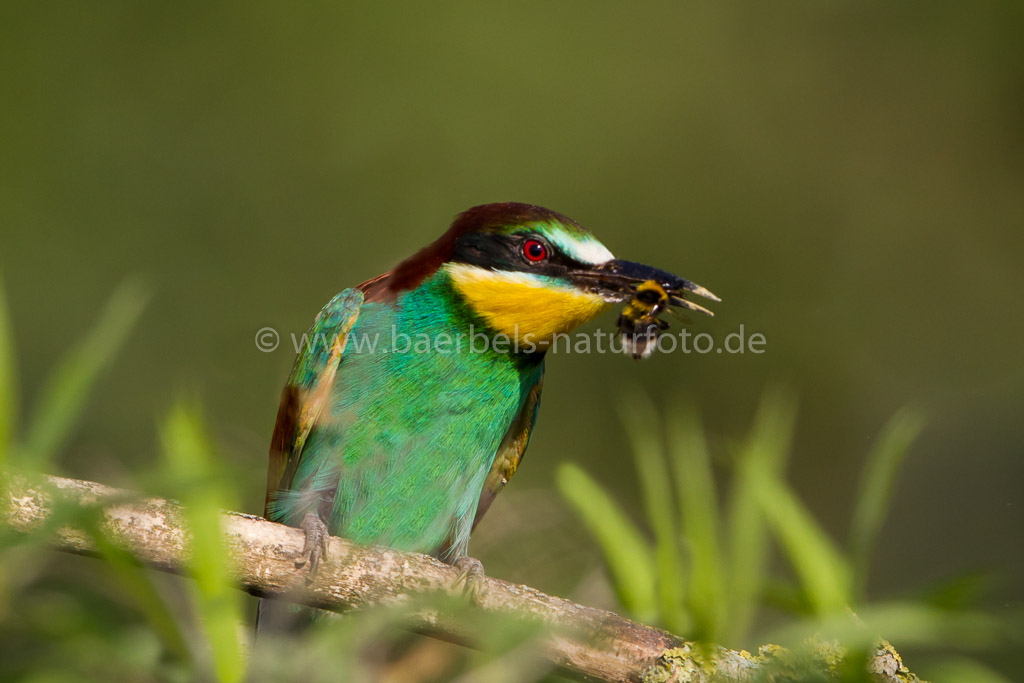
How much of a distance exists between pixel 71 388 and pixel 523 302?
119 cm

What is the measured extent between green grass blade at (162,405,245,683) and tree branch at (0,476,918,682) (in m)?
0.10

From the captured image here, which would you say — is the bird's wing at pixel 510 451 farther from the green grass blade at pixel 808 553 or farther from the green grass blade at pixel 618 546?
the green grass blade at pixel 808 553

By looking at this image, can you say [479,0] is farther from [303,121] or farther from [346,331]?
[346,331]

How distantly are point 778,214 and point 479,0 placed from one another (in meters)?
2.20

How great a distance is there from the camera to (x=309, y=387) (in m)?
2.28

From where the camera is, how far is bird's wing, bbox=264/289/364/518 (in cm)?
225

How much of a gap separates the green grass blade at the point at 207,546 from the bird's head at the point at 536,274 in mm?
1097

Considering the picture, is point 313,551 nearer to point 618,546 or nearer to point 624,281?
point 618,546

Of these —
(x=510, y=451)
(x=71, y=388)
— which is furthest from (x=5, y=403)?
(x=510, y=451)

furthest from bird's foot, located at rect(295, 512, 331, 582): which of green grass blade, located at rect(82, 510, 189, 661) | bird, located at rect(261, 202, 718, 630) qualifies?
bird, located at rect(261, 202, 718, 630)

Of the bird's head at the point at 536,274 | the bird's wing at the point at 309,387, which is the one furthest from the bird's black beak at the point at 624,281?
the bird's wing at the point at 309,387

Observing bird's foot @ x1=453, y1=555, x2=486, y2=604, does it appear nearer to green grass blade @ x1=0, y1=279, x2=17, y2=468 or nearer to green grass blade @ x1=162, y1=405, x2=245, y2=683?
green grass blade @ x1=162, y1=405, x2=245, y2=683

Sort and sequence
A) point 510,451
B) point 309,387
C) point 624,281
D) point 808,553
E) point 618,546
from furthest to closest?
point 510,451, point 309,387, point 624,281, point 618,546, point 808,553

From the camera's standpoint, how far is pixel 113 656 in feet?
3.06
